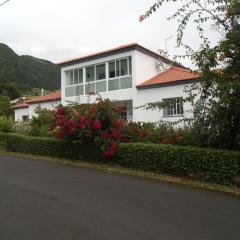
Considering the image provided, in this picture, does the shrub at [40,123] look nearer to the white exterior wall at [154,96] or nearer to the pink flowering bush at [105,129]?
A: the pink flowering bush at [105,129]

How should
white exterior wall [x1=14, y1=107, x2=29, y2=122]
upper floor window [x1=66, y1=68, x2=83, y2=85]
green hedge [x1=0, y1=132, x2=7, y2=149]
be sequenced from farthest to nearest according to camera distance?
1. white exterior wall [x1=14, y1=107, x2=29, y2=122]
2. upper floor window [x1=66, y1=68, x2=83, y2=85]
3. green hedge [x1=0, y1=132, x2=7, y2=149]

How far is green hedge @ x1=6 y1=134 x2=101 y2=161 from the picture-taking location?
14923 mm

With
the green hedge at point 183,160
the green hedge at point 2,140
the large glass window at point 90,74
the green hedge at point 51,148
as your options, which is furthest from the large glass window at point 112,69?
the green hedge at point 183,160

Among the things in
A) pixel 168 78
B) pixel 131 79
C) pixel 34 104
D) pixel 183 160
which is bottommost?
pixel 183 160

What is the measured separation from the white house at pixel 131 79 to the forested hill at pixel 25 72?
1938 inches

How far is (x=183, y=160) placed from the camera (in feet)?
37.4

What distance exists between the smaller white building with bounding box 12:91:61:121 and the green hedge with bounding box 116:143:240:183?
18.8 metres

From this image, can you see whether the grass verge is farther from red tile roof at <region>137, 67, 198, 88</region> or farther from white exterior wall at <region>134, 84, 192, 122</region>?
red tile roof at <region>137, 67, 198, 88</region>

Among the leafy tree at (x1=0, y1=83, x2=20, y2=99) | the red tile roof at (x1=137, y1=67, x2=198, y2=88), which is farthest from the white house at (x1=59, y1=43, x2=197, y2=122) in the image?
the leafy tree at (x1=0, y1=83, x2=20, y2=99)

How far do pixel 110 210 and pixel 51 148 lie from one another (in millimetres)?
9482

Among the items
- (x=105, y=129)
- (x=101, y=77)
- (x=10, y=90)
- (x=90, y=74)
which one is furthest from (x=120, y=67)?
(x=10, y=90)

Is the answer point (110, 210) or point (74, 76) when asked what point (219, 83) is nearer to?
point (110, 210)

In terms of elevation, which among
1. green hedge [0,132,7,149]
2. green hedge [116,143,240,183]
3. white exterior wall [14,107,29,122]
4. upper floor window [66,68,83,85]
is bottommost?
green hedge [116,143,240,183]

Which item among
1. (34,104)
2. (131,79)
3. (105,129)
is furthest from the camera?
(34,104)
